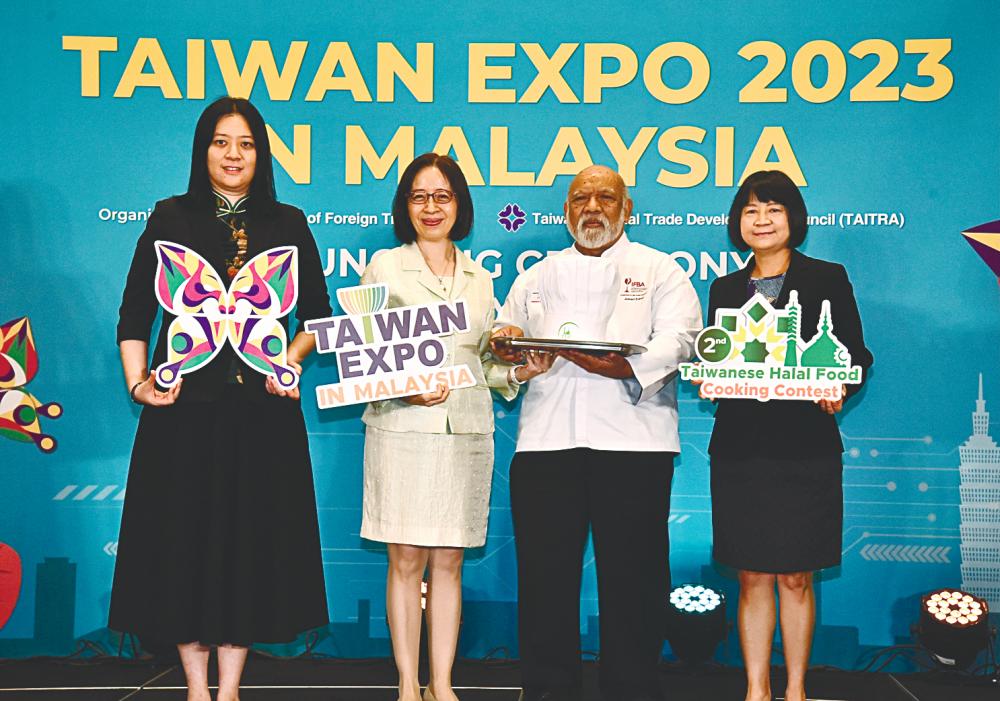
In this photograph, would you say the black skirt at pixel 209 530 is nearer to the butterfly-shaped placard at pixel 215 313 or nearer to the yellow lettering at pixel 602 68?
the butterfly-shaped placard at pixel 215 313

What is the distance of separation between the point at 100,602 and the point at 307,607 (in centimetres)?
161

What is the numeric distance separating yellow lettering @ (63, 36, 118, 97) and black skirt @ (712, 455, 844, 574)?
290 centimetres

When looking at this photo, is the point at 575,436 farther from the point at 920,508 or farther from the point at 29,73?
the point at 29,73

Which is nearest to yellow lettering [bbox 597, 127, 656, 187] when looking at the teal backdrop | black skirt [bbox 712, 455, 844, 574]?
the teal backdrop

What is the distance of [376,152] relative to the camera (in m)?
4.04

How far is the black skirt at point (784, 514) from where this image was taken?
303 centimetres

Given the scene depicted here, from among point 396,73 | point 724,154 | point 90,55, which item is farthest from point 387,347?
point 90,55

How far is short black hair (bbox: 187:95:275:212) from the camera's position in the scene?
9.36 ft

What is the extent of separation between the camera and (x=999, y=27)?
3.88 meters

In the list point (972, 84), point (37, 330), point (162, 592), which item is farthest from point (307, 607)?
point (972, 84)

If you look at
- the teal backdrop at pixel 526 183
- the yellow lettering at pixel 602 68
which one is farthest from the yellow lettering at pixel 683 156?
the yellow lettering at pixel 602 68

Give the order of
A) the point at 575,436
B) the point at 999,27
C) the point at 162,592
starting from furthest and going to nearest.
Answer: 1. the point at 999,27
2. the point at 575,436
3. the point at 162,592

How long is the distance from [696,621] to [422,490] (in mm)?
1301

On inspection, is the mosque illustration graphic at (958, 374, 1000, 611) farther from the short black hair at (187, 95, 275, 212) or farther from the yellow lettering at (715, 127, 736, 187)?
the short black hair at (187, 95, 275, 212)
